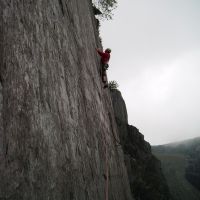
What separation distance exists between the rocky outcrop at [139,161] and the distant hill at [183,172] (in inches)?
636

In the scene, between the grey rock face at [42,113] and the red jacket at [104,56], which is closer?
the grey rock face at [42,113]

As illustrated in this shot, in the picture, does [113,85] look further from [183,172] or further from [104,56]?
[183,172]

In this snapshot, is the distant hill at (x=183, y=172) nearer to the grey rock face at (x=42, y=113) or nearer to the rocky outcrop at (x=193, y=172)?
the rocky outcrop at (x=193, y=172)

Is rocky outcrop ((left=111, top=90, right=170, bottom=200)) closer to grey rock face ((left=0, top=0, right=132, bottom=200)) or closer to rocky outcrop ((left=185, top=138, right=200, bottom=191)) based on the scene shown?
grey rock face ((left=0, top=0, right=132, bottom=200))

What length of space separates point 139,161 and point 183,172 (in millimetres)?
36355

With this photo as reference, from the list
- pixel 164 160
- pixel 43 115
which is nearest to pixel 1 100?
pixel 43 115

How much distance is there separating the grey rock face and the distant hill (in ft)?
134

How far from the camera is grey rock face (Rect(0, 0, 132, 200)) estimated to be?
8.62 feet

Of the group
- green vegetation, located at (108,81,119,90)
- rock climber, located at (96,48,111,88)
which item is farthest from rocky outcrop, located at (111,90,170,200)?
rock climber, located at (96,48,111,88)

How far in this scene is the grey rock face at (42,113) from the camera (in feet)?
8.62

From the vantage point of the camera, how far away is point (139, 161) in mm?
26938

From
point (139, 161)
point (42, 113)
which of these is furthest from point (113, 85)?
point (42, 113)

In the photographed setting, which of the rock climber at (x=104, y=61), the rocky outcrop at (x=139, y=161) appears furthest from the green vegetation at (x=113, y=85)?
the rock climber at (x=104, y=61)

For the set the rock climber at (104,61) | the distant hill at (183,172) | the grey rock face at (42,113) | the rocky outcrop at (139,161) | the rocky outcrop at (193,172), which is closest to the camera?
the grey rock face at (42,113)
